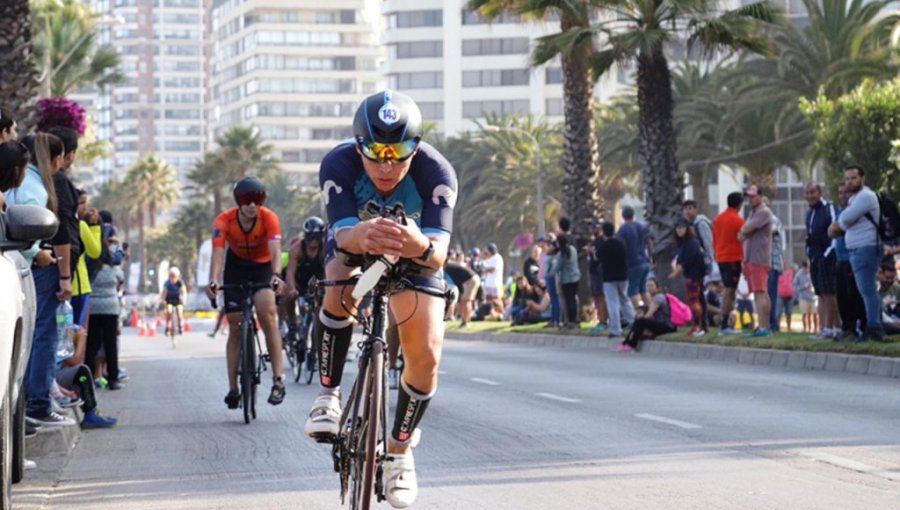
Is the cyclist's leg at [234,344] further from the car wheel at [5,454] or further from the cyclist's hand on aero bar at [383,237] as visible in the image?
the cyclist's hand on aero bar at [383,237]

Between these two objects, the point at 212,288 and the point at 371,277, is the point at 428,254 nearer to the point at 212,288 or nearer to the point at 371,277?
the point at 371,277

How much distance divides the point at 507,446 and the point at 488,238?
8581 cm

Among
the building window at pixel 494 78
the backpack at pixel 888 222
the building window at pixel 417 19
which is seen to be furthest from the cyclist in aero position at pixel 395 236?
the building window at pixel 417 19

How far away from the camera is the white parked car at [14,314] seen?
273 inches

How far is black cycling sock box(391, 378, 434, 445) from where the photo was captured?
7.36 meters

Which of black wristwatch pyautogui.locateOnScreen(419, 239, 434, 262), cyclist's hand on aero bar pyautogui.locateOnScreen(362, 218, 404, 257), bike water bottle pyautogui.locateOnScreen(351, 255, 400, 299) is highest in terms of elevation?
cyclist's hand on aero bar pyautogui.locateOnScreen(362, 218, 404, 257)

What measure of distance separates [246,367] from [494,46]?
134 meters

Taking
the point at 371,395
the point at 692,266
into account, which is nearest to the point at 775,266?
the point at 692,266

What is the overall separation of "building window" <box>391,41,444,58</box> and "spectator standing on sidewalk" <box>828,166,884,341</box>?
5088 inches

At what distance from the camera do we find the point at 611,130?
223 ft

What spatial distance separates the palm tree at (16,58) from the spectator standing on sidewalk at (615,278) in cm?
943

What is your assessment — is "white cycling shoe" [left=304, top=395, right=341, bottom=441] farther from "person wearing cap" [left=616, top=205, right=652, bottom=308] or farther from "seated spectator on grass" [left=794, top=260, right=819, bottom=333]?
"seated spectator on grass" [left=794, top=260, right=819, bottom=333]

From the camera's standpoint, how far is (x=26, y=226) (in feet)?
24.8

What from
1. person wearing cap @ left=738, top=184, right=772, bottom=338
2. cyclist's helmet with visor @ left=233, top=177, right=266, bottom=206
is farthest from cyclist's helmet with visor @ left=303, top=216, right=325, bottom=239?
person wearing cap @ left=738, top=184, right=772, bottom=338
